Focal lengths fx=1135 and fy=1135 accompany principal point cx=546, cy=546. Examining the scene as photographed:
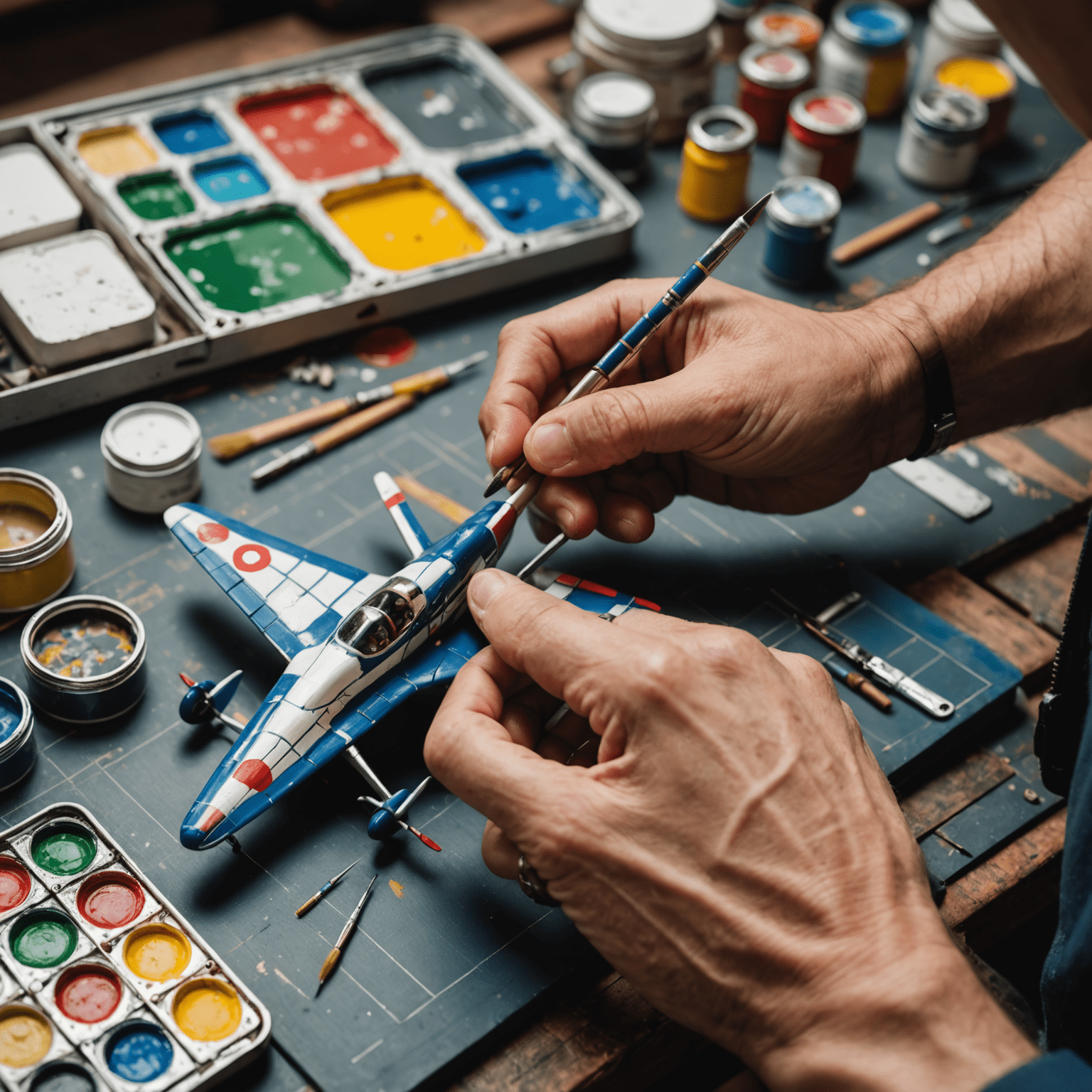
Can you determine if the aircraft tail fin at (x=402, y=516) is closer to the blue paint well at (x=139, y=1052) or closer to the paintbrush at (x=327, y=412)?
the paintbrush at (x=327, y=412)

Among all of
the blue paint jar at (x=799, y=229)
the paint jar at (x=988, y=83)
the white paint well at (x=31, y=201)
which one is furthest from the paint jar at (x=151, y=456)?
the paint jar at (x=988, y=83)

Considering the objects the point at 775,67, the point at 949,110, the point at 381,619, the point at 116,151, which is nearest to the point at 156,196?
the point at 116,151

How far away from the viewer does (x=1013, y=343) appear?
7.23 ft

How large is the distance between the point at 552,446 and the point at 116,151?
1.50m

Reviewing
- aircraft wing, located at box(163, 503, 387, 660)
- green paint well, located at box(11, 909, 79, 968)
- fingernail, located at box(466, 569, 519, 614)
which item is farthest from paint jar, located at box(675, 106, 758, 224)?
green paint well, located at box(11, 909, 79, 968)

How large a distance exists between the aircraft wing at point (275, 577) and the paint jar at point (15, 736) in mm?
360

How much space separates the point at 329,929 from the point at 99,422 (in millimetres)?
1200

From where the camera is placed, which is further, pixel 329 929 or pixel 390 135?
pixel 390 135

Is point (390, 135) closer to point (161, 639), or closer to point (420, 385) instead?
point (420, 385)

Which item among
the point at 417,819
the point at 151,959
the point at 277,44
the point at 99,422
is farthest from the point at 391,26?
the point at 151,959

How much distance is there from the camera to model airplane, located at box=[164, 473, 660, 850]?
1.69 meters

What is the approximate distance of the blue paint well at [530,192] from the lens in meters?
2.76

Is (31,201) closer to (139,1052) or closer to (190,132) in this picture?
(190,132)

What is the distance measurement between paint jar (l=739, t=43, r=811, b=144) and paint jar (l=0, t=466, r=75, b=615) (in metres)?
2.06
